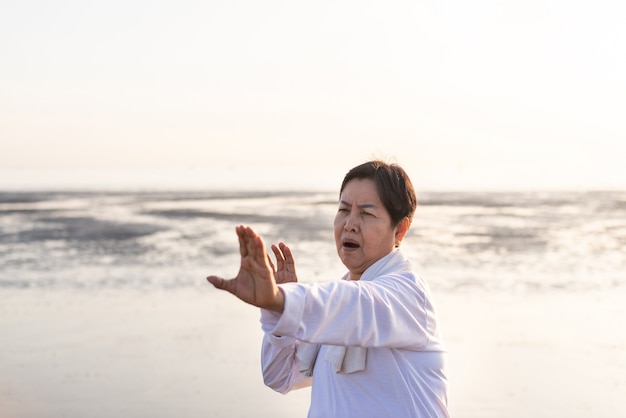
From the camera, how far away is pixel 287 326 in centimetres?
209

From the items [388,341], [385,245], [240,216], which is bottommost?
[240,216]

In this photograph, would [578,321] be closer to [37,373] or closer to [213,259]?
[37,373]

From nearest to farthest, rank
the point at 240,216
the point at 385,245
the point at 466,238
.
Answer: the point at 385,245
the point at 466,238
the point at 240,216

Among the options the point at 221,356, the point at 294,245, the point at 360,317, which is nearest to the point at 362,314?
the point at 360,317

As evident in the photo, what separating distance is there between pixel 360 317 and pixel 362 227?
580 millimetres

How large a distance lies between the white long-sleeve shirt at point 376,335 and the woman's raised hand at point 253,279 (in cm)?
6

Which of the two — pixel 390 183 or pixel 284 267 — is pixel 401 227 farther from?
pixel 284 267

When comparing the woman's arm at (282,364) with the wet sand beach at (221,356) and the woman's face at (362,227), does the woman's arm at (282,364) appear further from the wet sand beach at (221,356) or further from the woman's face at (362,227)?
the wet sand beach at (221,356)

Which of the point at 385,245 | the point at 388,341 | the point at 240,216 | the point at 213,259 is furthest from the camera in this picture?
the point at 240,216

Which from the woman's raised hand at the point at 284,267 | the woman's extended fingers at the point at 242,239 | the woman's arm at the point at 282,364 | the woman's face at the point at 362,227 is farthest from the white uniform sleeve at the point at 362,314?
the woman's arm at the point at 282,364

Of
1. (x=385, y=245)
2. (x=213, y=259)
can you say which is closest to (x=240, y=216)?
(x=213, y=259)

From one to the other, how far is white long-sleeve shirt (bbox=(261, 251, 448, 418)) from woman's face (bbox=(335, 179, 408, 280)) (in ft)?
0.20

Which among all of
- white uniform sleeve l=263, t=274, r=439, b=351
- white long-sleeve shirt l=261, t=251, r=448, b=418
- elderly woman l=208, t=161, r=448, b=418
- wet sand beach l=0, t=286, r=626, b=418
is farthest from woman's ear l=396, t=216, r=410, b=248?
wet sand beach l=0, t=286, r=626, b=418

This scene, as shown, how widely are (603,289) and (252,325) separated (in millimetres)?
6076
